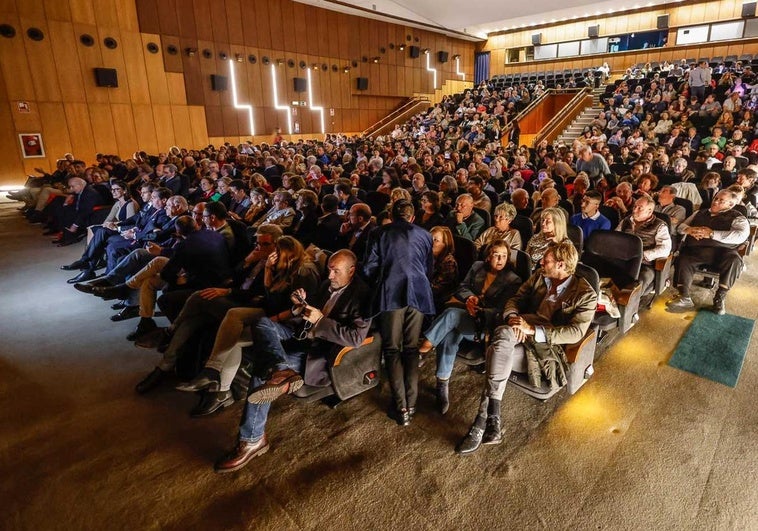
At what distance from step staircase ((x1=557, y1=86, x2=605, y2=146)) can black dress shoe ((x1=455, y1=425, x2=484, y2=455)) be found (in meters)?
12.1

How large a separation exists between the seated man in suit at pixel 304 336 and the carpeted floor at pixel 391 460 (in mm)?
155

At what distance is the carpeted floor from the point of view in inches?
76.5

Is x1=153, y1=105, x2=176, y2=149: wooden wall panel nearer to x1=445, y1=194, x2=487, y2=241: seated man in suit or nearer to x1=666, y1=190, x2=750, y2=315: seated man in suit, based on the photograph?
x1=445, y1=194, x2=487, y2=241: seated man in suit

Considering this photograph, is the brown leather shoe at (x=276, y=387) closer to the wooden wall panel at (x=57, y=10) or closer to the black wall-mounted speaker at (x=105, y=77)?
the black wall-mounted speaker at (x=105, y=77)

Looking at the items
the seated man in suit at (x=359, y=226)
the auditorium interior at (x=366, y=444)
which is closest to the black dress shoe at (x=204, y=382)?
the auditorium interior at (x=366, y=444)

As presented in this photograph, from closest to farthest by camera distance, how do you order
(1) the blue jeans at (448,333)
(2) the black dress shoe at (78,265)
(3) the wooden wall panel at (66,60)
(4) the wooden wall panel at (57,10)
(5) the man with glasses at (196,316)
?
(1) the blue jeans at (448,333)
(5) the man with glasses at (196,316)
(2) the black dress shoe at (78,265)
(4) the wooden wall panel at (57,10)
(3) the wooden wall panel at (66,60)

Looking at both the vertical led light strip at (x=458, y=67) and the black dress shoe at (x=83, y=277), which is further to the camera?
the vertical led light strip at (x=458, y=67)

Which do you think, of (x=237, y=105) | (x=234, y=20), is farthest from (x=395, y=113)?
(x=234, y=20)

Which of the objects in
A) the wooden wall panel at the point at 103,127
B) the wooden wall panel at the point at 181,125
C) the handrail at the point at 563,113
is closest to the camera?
the wooden wall panel at the point at 103,127

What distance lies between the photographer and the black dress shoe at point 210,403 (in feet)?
8.63

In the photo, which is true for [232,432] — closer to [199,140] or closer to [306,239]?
[306,239]

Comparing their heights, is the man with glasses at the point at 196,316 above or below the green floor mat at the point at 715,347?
above

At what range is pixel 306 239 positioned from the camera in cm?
416

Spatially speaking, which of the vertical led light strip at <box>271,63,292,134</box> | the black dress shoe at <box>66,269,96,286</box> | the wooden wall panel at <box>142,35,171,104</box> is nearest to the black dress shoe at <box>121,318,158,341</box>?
the black dress shoe at <box>66,269,96,286</box>
